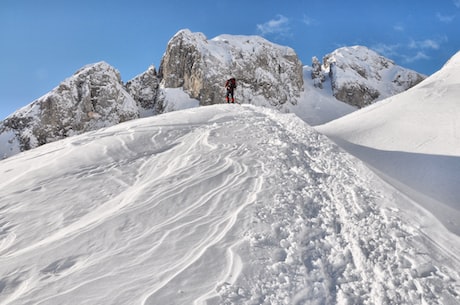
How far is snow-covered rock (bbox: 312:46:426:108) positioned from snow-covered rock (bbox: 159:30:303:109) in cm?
1234

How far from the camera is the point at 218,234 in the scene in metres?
4.61

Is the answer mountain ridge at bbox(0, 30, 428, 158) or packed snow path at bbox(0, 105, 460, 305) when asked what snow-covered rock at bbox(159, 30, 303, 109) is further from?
packed snow path at bbox(0, 105, 460, 305)

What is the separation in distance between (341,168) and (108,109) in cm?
5838

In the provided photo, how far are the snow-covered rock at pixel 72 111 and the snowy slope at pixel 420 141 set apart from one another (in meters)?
52.3

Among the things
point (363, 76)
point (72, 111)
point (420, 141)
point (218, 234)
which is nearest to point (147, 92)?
point (72, 111)

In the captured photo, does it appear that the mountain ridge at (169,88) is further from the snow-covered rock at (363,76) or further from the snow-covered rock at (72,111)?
the snow-covered rock at (363,76)

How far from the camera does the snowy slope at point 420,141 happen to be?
7.10 meters

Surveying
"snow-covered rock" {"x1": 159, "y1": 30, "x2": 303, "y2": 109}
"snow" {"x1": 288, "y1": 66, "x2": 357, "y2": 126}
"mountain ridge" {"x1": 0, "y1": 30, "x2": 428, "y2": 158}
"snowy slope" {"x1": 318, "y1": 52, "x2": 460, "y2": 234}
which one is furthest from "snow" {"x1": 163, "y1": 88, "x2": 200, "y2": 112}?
"snowy slope" {"x1": 318, "y1": 52, "x2": 460, "y2": 234}

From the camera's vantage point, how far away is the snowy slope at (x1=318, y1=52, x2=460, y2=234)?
279 inches

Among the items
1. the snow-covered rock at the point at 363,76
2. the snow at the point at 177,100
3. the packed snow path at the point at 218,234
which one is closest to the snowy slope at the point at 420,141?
the packed snow path at the point at 218,234

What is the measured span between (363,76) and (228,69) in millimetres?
43759

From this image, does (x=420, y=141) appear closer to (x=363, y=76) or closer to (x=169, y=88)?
(x=169, y=88)

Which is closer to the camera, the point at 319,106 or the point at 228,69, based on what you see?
the point at 228,69

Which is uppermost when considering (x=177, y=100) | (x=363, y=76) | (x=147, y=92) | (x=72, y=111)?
(x=147, y=92)
